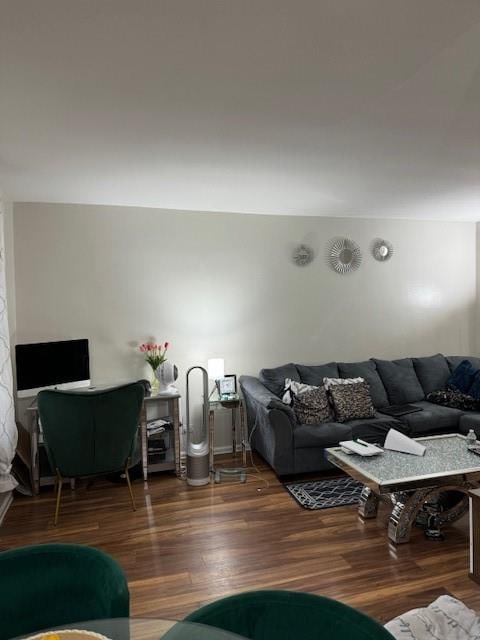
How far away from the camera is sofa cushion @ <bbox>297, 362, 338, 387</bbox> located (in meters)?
4.30

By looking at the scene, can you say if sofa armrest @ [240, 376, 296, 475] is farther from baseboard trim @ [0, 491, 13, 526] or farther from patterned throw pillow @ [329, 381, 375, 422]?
baseboard trim @ [0, 491, 13, 526]

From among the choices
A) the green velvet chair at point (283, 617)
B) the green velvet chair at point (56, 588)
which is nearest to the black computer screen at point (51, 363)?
the green velvet chair at point (56, 588)

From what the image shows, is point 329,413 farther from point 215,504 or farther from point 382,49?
point 382,49

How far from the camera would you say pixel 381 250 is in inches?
192

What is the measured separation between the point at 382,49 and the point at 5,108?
1.67m

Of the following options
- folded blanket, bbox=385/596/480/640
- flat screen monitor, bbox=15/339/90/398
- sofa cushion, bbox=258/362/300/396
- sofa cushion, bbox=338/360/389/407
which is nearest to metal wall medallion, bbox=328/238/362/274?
sofa cushion, bbox=338/360/389/407

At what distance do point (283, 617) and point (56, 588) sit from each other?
0.64m

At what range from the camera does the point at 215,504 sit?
3.27 meters

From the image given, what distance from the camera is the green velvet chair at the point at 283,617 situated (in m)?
0.99

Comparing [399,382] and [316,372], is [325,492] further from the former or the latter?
[399,382]

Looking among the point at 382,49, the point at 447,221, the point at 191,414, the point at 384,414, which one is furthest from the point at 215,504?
the point at 447,221

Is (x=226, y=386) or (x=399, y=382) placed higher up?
(x=226, y=386)

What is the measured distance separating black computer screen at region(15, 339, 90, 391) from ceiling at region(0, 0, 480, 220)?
1.26 metres

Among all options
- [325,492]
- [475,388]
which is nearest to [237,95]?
[325,492]
